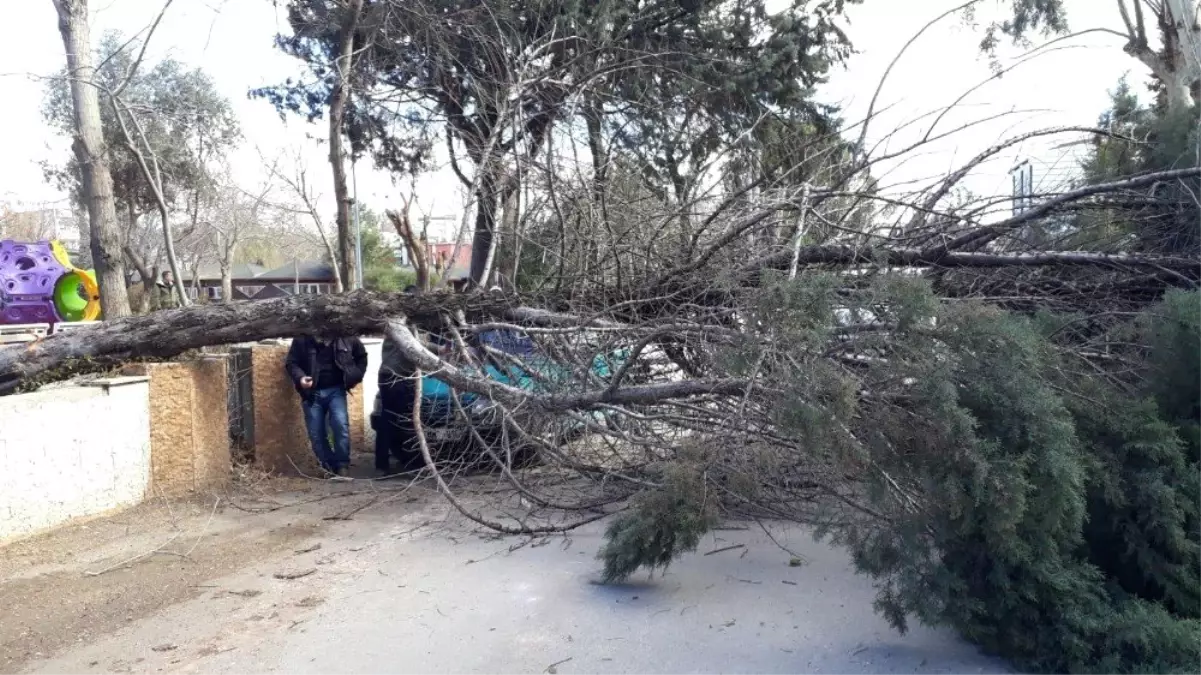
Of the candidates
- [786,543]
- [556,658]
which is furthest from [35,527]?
[786,543]

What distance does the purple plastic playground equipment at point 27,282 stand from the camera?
23.1 metres

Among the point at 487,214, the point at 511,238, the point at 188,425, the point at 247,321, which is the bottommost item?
the point at 188,425

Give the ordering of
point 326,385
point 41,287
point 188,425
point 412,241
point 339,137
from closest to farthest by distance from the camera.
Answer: point 188,425, point 326,385, point 412,241, point 339,137, point 41,287

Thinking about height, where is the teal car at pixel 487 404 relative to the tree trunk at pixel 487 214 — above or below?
below

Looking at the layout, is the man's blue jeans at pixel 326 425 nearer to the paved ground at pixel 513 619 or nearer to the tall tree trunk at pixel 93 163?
the paved ground at pixel 513 619

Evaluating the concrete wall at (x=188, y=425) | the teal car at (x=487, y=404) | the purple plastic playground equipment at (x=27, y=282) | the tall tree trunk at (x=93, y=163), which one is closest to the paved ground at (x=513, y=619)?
the teal car at (x=487, y=404)

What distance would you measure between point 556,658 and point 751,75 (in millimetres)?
9750

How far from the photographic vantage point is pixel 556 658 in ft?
13.6

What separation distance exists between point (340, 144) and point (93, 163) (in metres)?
2.61

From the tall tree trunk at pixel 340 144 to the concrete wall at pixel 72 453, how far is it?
12.6ft

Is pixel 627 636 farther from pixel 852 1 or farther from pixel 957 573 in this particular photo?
pixel 852 1

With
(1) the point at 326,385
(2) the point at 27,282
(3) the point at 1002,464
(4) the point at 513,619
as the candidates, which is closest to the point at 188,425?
(1) the point at 326,385

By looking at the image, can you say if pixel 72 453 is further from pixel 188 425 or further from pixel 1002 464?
pixel 1002 464

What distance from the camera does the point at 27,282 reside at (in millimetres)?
23375
